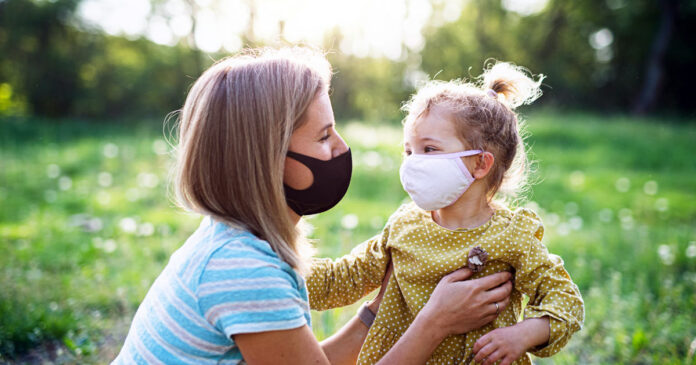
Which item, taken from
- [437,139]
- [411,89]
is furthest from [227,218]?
[411,89]

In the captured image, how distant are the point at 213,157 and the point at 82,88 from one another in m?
16.3

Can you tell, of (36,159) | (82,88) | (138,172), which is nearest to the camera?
(138,172)

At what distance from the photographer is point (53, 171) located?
29.4ft

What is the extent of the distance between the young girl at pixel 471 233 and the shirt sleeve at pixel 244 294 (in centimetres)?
59

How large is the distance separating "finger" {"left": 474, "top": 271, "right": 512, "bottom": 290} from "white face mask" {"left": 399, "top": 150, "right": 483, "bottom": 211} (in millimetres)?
291

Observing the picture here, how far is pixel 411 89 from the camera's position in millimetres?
21703

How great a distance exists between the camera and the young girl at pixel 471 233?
1920 mm

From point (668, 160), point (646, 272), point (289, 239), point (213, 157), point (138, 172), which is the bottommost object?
point (668, 160)

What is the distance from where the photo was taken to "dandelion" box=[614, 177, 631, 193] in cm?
824

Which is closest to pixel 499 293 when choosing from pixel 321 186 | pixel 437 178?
pixel 437 178

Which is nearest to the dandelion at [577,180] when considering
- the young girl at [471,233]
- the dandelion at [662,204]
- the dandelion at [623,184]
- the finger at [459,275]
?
the dandelion at [623,184]

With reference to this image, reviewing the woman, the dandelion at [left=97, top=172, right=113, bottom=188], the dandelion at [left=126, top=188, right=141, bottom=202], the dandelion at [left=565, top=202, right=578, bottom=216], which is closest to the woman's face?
the woman

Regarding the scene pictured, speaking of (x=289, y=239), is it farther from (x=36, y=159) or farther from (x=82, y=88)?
(x=82, y=88)

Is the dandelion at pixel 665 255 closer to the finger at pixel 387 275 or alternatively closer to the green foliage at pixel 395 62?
the finger at pixel 387 275
